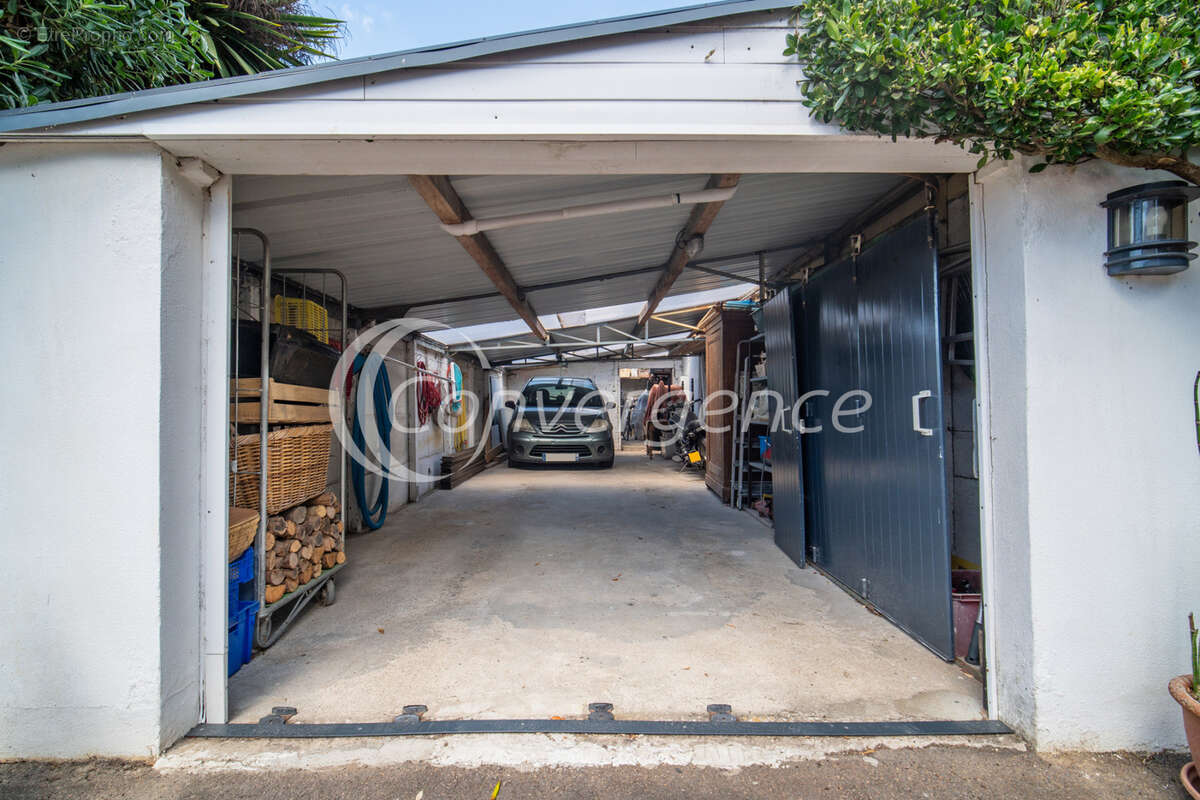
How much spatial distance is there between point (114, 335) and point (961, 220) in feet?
11.3

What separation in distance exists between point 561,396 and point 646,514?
144 inches

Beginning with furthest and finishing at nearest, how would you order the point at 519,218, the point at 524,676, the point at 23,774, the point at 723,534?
the point at 723,534 → the point at 519,218 → the point at 524,676 → the point at 23,774

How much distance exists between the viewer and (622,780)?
164 cm

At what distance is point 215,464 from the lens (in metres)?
1.92

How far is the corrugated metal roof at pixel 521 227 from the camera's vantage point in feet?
8.67

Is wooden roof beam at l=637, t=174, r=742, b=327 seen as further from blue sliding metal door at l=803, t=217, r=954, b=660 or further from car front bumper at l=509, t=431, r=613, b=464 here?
car front bumper at l=509, t=431, r=613, b=464

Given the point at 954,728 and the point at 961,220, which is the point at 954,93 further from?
the point at 954,728

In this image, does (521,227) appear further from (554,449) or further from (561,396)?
(561,396)

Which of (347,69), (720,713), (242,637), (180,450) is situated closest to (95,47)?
(347,69)

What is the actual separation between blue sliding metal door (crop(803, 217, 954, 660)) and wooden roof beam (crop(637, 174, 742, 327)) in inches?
33.2

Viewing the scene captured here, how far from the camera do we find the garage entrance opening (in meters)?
2.23

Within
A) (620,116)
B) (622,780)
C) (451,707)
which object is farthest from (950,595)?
(620,116)

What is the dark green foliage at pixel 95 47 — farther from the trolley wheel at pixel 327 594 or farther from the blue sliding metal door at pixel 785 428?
the blue sliding metal door at pixel 785 428

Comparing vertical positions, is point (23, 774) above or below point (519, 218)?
below
